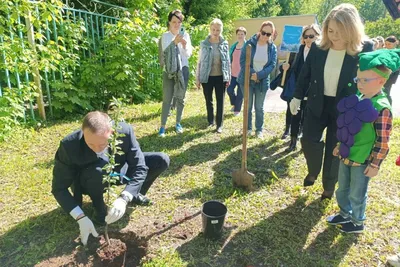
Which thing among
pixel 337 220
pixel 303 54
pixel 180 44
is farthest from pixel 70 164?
pixel 303 54

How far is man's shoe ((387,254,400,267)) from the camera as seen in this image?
7.73ft

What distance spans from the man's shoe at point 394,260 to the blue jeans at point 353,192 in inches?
13.7

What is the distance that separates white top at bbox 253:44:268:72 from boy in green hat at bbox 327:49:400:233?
2.48 metres

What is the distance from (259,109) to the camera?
4.97 m

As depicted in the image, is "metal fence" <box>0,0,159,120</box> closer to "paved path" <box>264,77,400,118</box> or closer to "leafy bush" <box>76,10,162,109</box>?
"leafy bush" <box>76,10,162,109</box>

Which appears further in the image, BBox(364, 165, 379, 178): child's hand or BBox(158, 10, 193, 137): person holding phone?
BBox(158, 10, 193, 137): person holding phone

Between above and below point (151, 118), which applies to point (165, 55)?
above

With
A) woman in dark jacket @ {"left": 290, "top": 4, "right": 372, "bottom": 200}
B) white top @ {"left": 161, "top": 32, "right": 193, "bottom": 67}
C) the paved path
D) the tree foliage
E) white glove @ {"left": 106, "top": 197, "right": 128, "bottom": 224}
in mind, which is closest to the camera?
white glove @ {"left": 106, "top": 197, "right": 128, "bottom": 224}

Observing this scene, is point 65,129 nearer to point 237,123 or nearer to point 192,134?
point 192,134

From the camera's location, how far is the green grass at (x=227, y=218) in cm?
247

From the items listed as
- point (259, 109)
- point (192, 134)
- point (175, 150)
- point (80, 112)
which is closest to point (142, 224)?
point (175, 150)

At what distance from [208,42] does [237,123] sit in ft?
5.71

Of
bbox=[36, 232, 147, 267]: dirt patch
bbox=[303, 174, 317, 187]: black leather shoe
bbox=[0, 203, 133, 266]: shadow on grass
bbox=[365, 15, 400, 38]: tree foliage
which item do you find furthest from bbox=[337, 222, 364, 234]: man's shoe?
bbox=[365, 15, 400, 38]: tree foliage

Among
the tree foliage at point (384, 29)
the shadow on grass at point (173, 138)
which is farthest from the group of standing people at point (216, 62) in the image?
the tree foliage at point (384, 29)
